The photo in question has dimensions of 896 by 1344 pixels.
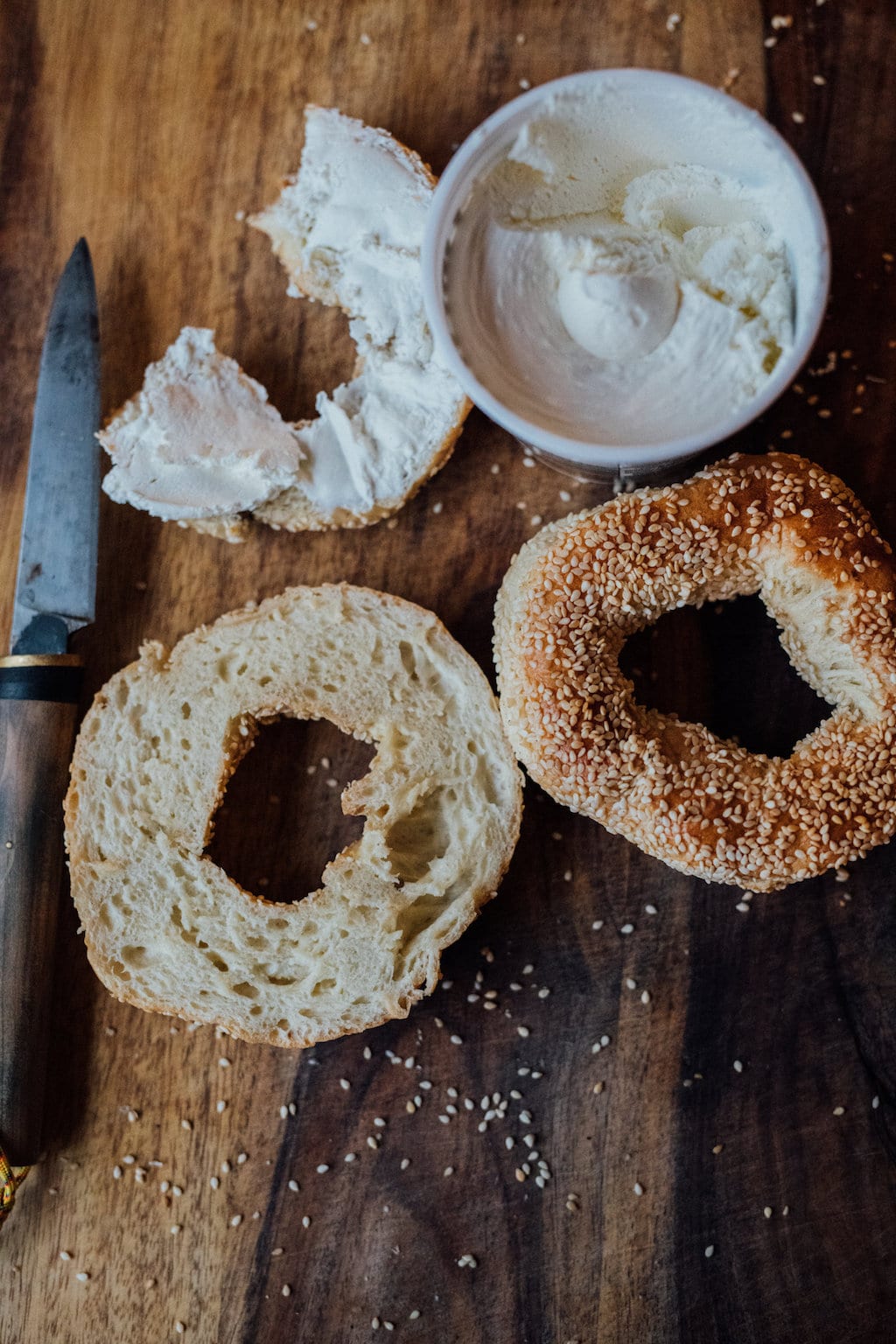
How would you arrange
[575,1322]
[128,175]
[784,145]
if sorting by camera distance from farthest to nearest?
1. [128,175]
2. [575,1322]
3. [784,145]

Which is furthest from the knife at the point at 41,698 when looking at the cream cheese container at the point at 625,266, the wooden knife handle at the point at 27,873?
the cream cheese container at the point at 625,266

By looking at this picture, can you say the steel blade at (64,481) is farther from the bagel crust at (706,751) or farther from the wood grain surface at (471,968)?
the bagel crust at (706,751)

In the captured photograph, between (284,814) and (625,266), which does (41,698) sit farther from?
(625,266)

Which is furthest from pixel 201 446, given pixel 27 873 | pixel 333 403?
pixel 27 873

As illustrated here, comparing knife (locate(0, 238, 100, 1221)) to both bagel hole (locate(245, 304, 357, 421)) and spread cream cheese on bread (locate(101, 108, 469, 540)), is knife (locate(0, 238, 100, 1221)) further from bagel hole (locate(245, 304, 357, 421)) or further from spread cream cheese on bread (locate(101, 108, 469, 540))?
bagel hole (locate(245, 304, 357, 421))

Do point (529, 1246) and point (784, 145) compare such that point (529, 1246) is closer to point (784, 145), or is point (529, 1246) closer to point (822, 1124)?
point (822, 1124)

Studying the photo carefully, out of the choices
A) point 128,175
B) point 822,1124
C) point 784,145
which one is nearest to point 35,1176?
point 822,1124
